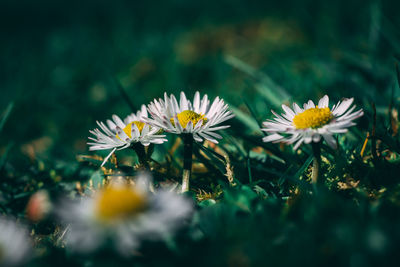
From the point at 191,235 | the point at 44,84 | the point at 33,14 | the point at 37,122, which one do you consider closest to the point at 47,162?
the point at 191,235

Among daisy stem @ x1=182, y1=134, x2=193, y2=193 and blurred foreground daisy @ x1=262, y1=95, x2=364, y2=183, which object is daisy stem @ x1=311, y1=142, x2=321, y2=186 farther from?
daisy stem @ x1=182, y1=134, x2=193, y2=193

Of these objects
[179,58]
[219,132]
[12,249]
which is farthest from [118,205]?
[179,58]

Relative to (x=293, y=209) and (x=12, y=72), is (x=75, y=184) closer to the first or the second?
(x=293, y=209)

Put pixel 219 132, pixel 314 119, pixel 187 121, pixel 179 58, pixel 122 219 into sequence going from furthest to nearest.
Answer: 1. pixel 179 58
2. pixel 219 132
3. pixel 187 121
4. pixel 314 119
5. pixel 122 219

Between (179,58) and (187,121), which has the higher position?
(179,58)

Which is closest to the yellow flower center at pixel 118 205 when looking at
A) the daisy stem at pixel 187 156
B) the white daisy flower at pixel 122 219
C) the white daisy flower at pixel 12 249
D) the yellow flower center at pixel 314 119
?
the white daisy flower at pixel 122 219

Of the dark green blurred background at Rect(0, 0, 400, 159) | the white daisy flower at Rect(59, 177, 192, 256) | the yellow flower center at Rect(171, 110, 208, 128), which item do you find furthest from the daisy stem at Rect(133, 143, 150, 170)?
the dark green blurred background at Rect(0, 0, 400, 159)

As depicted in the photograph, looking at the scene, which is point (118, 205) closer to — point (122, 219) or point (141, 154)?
point (122, 219)
